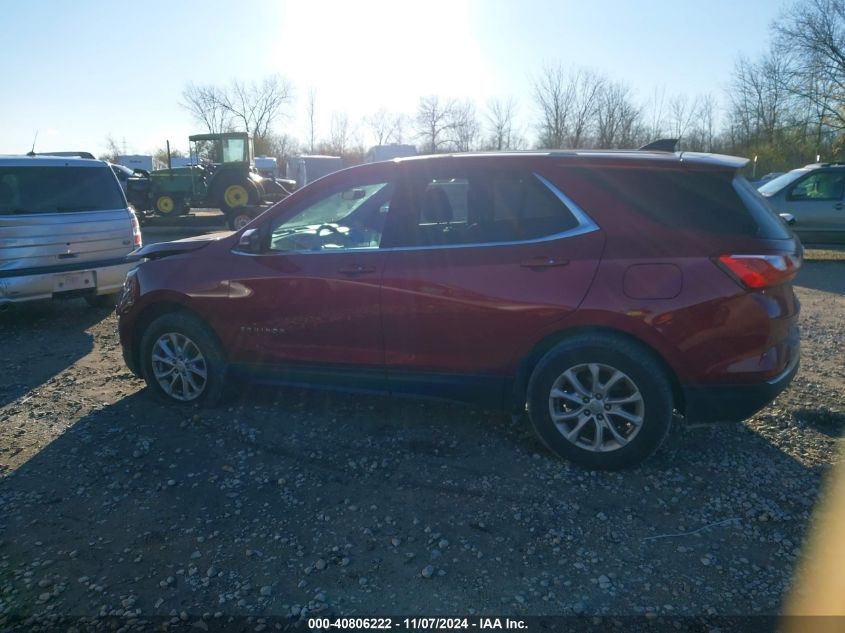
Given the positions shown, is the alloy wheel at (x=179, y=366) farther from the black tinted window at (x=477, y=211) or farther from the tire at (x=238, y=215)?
the tire at (x=238, y=215)

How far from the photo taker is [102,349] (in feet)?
20.8

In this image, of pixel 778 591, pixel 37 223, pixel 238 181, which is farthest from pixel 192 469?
pixel 238 181

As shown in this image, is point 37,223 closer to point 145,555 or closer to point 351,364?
point 351,364

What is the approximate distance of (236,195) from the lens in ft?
61.2

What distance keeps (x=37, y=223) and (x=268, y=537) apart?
18.0 feet

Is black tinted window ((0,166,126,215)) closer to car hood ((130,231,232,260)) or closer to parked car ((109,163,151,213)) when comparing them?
car hood ((130,231,232,260))

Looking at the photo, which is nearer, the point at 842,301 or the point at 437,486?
the point at 437,486

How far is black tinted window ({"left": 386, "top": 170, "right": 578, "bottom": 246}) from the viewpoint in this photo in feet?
12.2

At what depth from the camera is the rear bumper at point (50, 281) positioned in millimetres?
6520

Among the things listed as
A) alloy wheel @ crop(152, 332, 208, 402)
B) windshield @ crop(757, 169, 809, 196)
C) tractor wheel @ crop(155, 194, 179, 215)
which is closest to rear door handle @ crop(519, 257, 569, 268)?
alloy wheel @ crop(152, 332, 208, 402)

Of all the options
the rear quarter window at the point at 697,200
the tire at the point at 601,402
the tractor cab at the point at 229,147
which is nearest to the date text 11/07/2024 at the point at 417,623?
the tire at the point at 601,402

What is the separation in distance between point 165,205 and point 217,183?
2180mm

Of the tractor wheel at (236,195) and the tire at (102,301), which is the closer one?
the tire at (102,301)

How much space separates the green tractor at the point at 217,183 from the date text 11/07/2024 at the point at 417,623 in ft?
55.4
